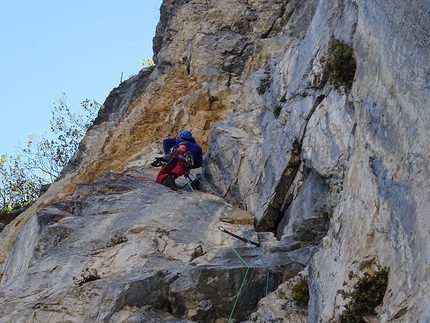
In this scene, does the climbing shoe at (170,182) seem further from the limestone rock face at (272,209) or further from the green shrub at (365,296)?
the green shrub at (365,296)

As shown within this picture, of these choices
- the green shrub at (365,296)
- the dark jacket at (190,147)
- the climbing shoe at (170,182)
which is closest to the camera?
the green shrub at (365,296)

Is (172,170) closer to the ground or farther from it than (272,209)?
farther from it

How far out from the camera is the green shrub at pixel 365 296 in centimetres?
979

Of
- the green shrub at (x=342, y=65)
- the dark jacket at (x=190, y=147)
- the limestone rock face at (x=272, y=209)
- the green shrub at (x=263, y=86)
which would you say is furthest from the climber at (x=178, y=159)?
the green shrub at (x=342, y=65)

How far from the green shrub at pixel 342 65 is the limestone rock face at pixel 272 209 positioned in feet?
0.77

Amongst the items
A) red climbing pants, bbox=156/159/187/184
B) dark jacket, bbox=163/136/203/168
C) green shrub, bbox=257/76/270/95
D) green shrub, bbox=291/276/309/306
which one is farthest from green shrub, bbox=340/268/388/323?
green shrub, bbox=257/76/270/95

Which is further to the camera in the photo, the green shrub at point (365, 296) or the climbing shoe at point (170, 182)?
the climbing shoe at point (170, 182)

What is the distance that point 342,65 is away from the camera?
564 inches

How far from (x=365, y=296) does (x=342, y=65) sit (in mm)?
5815

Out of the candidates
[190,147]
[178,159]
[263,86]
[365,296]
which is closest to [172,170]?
[178,159]

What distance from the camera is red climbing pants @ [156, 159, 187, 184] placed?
64.3ft

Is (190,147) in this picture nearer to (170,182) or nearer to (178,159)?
(178,159)

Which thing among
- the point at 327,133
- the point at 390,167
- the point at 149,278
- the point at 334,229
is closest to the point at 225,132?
the point at 327,133

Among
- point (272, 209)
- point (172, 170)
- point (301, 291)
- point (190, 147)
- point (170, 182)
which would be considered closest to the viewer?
point (301, 291)
